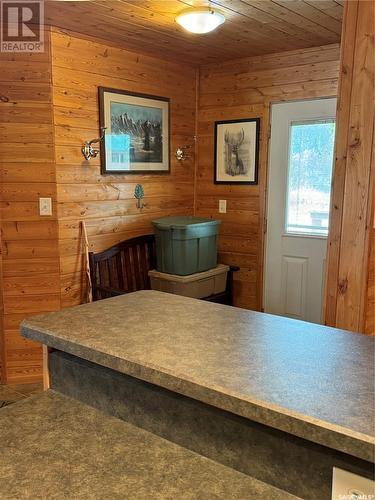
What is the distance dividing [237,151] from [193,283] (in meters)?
1.25

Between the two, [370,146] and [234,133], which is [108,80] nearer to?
[234,133]

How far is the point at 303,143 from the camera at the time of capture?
3.72 metres

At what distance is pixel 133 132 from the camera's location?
369cm

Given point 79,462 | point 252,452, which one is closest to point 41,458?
point 79,462

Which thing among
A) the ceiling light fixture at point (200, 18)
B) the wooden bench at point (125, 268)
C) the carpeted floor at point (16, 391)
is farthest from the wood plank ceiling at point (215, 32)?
the carpeted floor at point (16, 391)

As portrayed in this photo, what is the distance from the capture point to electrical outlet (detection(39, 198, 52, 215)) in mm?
3180

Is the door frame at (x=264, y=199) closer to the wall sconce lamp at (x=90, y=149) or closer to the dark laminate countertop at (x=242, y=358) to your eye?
the wall sconce lamp at (x=90, y=149)

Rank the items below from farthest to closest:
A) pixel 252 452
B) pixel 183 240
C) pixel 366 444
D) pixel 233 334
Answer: pixel 183 240 → pixel 233 334 → pixel 252 452 → pixel 366 444

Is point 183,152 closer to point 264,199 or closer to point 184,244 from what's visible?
point 264,199

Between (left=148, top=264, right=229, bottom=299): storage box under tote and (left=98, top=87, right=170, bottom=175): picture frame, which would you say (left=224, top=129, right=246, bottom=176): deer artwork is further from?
(left=148, top=264, right=229, bottom=299): storage box under tote

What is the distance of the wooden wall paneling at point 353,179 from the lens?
1.76 metres

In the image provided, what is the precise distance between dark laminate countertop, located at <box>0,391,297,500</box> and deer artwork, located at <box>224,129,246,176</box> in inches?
125

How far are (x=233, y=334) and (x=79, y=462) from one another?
1.51ft

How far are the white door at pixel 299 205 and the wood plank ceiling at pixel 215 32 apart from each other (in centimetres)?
55
